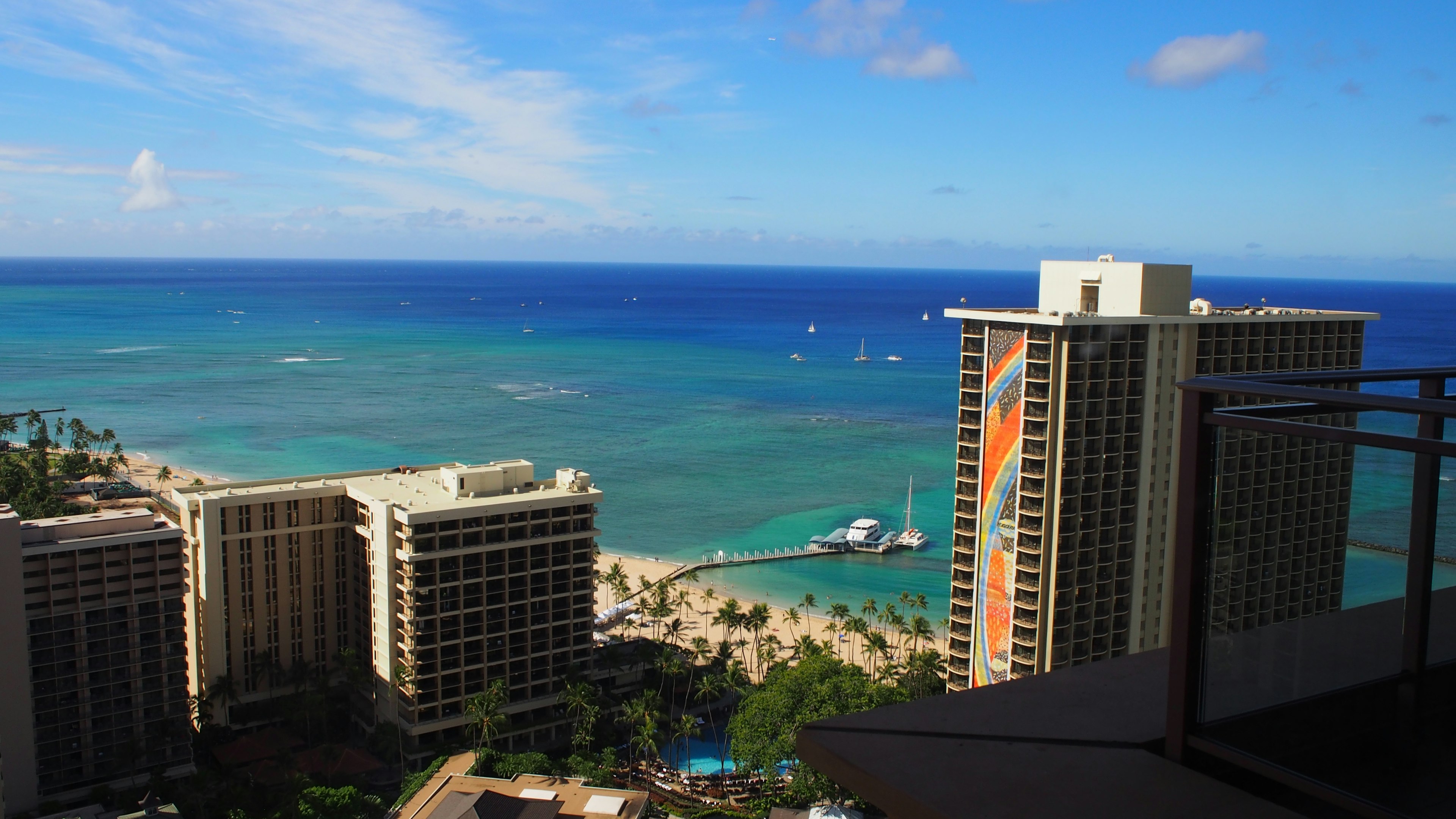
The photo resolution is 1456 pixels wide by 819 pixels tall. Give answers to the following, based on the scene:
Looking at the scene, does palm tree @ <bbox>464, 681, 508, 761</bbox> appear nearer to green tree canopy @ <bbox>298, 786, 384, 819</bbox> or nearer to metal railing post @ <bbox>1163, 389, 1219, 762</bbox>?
green tree canopy @ <bbox>298, 786, 384, 819</bbox>

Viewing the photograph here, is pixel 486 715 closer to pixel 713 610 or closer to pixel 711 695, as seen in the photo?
pixel 711 695

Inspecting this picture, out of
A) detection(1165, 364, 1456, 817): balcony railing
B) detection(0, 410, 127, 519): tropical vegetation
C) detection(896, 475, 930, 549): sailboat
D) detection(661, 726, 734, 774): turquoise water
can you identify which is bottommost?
detection(661, 726, 734, 774): turquoise water

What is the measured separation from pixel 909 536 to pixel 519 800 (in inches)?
1293

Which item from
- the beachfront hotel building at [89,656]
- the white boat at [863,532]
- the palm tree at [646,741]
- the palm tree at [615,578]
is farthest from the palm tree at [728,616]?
the beachfront hotel building at [89,656]

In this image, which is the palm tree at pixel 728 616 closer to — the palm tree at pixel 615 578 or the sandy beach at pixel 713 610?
the sandy beach at pixel 713 610

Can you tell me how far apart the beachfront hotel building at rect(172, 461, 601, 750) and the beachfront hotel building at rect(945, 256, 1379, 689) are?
12.6m

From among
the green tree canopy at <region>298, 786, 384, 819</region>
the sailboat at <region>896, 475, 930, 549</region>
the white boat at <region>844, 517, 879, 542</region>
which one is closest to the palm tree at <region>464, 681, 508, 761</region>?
the green tree canopy at <region>298, 786, 384, 819</region>

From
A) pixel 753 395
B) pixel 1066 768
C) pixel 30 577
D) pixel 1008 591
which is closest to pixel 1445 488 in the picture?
pixel 1066 768

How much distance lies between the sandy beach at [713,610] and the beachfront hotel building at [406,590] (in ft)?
30.3

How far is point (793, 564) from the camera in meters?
53.6

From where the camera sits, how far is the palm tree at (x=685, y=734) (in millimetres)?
31672

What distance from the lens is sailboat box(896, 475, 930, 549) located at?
5556cm

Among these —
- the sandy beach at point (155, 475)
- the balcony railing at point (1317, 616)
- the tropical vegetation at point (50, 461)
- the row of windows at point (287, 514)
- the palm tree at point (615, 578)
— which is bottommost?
the palm tree at point (615, 578)

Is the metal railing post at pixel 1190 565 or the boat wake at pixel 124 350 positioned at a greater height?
the metal railing post at pixel 1190 565
